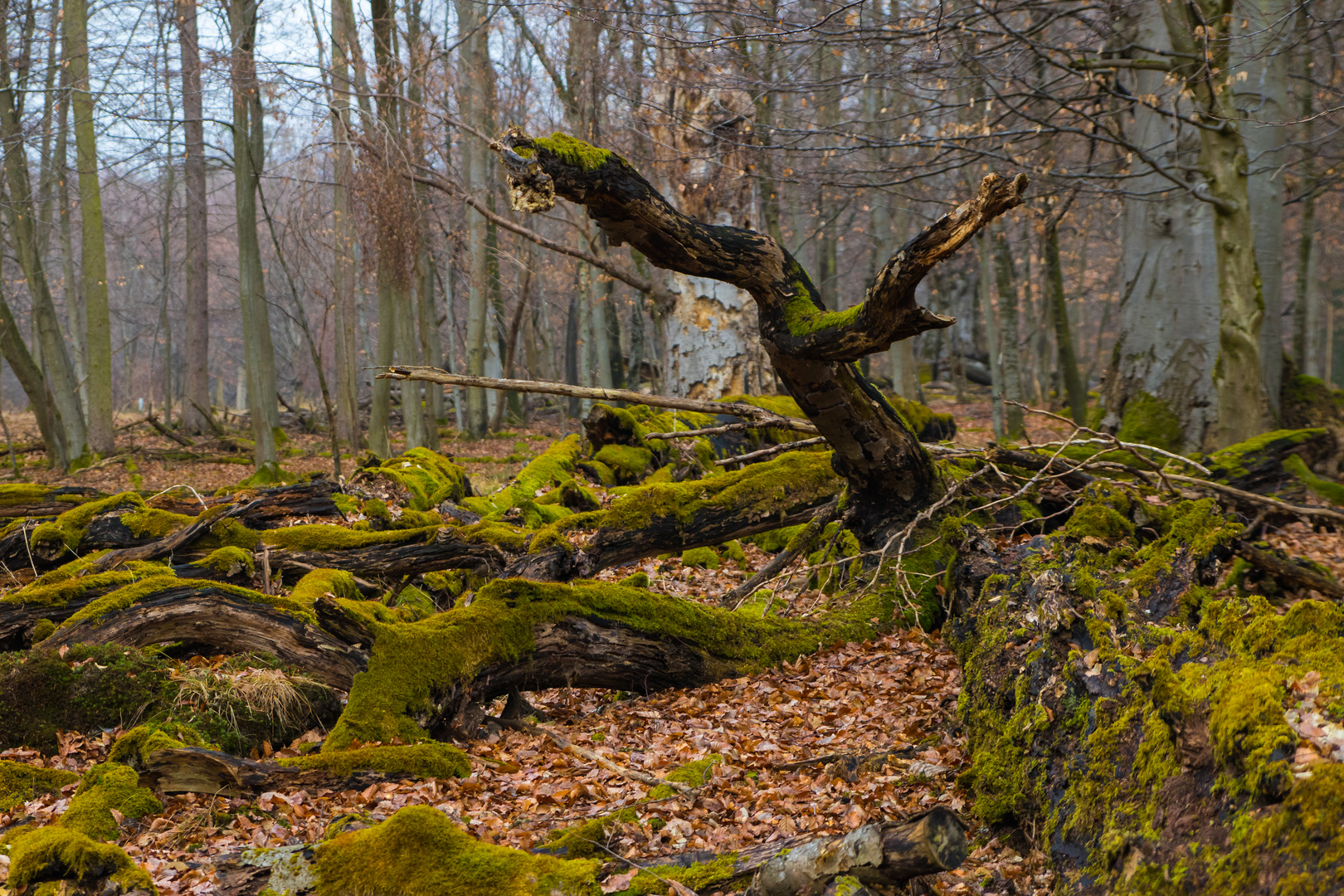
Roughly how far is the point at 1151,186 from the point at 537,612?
9556 mm

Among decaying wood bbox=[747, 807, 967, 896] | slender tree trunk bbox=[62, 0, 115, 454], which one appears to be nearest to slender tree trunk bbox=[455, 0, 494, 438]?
slender tree trunk bbox=[62, 0, 115, 454]

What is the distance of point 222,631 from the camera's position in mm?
5121

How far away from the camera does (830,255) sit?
2627 centimetres

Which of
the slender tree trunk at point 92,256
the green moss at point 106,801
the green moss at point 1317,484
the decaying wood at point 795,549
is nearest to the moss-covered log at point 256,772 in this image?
the green moss at point 106,801

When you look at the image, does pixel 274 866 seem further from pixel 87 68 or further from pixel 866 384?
pixel 87 68

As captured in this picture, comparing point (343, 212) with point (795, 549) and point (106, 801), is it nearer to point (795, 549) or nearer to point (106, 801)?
point (795, 549)

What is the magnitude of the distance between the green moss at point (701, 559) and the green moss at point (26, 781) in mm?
5623

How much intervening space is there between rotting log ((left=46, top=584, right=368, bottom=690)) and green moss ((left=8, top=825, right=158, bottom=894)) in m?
2.00

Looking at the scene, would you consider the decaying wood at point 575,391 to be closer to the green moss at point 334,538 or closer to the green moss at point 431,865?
the green moss at point 334,538

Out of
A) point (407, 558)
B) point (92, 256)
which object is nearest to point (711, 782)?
point (407, 558)

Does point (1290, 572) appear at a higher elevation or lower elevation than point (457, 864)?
higher

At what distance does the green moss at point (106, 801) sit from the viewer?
10.9ft

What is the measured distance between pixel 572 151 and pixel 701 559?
5.51 meters

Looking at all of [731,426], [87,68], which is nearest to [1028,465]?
[731,426]
